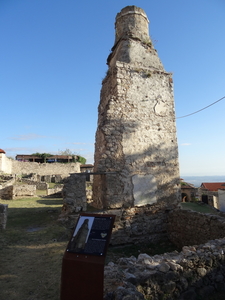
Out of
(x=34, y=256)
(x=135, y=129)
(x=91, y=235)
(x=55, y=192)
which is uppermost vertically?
(x=135, y=129)

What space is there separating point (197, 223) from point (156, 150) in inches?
105

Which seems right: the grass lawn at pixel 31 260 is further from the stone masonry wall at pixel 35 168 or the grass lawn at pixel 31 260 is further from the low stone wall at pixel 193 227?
the stone masonry wall at pixel 35 168

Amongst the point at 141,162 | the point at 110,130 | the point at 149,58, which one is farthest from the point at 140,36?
the point at 141,162

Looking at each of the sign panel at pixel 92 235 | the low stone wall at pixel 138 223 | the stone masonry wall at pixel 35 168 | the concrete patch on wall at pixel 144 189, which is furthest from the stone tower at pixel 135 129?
the stone masonry wall at pixel 35 168

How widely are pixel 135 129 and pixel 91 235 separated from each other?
4.80 meters

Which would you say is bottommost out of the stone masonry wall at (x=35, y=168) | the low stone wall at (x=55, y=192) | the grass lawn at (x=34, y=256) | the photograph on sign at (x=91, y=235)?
the grass lawn at (x=34, y=256)

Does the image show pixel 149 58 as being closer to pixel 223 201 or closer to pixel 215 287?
pixel 215 287

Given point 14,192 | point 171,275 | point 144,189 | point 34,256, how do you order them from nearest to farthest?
point 171,275 < point 34,256 < point 144,189 < point 14,192

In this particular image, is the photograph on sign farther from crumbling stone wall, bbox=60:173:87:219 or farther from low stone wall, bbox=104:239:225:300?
crumbling stone wall, bbox=60:173:87:219

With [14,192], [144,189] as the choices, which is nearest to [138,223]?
[144,189]

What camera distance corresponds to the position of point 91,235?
283 centimetres

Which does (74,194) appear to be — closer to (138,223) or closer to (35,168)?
(138,223)

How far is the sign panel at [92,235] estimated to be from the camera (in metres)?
2.68

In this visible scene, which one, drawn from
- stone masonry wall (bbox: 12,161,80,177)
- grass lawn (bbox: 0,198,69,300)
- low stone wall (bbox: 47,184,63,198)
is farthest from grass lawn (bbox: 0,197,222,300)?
stone masonry wall (bbox: 12,161,80,177)
